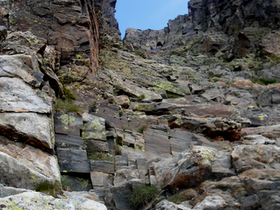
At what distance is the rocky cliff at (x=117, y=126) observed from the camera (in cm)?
604

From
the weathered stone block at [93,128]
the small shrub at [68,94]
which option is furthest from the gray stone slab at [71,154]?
the small shrub at [68,94]

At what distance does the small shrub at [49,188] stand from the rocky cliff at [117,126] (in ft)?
0.06

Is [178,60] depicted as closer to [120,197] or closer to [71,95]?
[71,95]

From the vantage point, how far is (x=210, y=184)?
684cm

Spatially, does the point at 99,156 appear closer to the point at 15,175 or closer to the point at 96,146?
the point at 96,146

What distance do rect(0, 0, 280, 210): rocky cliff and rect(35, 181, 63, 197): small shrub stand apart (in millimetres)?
19

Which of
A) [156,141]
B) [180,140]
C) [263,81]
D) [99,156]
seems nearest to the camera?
[99,156]

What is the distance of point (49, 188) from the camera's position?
201 inches

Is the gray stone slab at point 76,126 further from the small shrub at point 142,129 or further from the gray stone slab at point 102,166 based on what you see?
the small shrub at point 142,129

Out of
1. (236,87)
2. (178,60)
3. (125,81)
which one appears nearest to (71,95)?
(125,81)

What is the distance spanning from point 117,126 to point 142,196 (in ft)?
15.3

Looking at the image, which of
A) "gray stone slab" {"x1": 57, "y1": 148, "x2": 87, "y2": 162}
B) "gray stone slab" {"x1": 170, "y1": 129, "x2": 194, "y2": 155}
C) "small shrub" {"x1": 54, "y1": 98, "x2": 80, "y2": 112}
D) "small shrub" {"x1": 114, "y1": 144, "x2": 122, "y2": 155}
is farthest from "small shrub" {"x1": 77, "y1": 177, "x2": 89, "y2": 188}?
"gray stone slab" {"x1": 170, "y1": 129, "x2": 194, "y2": 155}

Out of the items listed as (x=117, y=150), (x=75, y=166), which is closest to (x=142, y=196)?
(x=75, y=166)

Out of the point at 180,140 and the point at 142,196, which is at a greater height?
the point at 180,140
